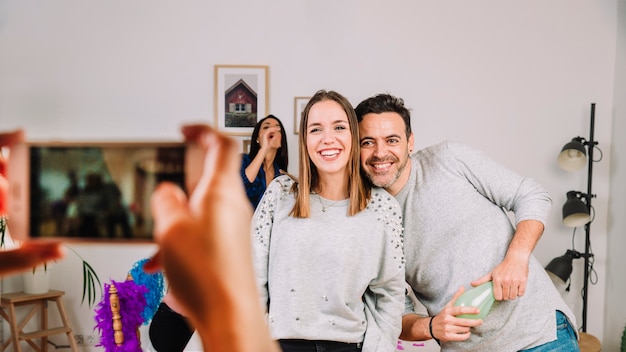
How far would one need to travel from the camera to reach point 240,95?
3451 millimetres

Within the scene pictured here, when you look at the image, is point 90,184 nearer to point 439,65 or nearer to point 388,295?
point 388,295

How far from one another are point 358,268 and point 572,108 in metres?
2.64

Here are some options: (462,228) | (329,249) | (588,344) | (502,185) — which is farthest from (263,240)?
(588,344)

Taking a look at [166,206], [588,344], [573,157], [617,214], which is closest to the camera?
[166,206]

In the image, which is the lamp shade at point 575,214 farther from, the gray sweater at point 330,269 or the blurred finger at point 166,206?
the blurred finger at point 166,206

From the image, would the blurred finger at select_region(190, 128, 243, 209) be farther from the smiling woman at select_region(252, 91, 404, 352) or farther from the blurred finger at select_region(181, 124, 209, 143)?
the smiling woman at select_region(252, 91, 404, 352)

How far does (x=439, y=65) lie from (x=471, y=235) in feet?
7.28

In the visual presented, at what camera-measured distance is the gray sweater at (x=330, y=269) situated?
125 cm

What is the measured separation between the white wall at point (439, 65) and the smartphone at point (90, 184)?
10.5 feet

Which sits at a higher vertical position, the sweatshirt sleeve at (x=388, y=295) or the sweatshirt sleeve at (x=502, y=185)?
the sweatshirt sleeve at (x=502, y=185)

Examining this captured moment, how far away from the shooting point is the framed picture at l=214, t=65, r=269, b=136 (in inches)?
134

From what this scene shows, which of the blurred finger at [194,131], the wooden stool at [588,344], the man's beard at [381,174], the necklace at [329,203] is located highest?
the blurred finger at [194,131]

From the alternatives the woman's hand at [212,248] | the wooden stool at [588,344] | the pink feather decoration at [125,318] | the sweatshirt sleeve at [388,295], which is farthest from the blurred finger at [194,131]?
the wooden stool at [588,344]

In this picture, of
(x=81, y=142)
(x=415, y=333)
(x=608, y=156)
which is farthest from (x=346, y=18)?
(x=81, y=142)
